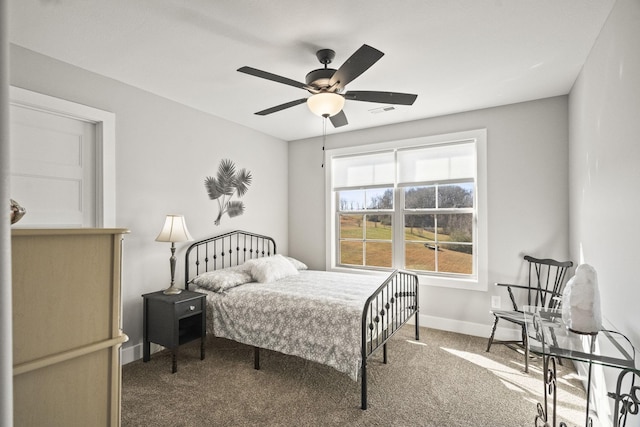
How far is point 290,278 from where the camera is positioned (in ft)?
12.6

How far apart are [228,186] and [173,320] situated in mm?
1848

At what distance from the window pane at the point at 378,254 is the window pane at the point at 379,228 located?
0.32 ft

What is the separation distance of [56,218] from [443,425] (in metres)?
3.34

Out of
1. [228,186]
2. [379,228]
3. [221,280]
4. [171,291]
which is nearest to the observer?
[171,291]

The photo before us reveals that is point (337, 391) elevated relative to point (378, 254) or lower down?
lower down

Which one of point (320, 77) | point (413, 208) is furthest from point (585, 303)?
point (413, 208)

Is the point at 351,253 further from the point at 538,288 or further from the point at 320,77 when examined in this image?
the point at 320,77

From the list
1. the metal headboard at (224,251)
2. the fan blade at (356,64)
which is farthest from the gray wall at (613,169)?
the metal headboard at (224,251)

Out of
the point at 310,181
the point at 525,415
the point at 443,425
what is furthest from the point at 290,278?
the point at 525,415

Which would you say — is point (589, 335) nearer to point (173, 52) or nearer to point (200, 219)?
point (173, 52)

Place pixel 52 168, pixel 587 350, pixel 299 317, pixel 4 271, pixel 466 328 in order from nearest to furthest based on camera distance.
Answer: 1. pixel 4 271
2. pixel 587 350
3. pixel 52 168
4. pixel 299 317
5. pixel 466 328

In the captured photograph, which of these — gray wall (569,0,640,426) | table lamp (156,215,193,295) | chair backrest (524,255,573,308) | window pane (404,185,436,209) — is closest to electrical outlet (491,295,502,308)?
chair backrest (524,255,573,308)

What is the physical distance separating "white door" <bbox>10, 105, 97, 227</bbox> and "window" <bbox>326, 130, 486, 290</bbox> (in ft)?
9.88

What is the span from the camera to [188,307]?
3.03 meters
